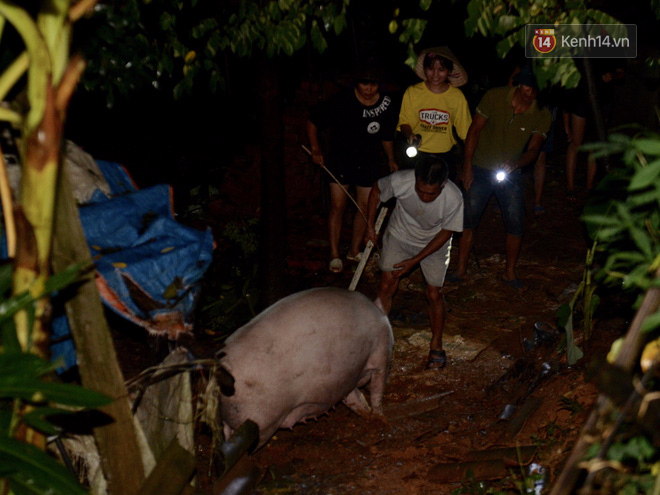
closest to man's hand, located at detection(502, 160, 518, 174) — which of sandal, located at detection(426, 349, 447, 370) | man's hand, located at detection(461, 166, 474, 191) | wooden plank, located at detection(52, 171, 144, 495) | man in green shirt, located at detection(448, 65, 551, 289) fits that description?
man in green shirt, located at detection(448, 65, 551, 289)

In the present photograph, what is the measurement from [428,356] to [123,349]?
3.02m

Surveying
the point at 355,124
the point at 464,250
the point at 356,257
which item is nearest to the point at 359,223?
the point at 356,257

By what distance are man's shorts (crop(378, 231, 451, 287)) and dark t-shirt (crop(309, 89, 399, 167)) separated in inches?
64.0

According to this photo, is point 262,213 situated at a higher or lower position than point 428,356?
higher

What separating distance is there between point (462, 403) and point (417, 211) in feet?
5.65

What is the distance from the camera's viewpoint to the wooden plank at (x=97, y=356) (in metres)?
2.44

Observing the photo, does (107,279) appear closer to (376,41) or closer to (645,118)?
(645,118)

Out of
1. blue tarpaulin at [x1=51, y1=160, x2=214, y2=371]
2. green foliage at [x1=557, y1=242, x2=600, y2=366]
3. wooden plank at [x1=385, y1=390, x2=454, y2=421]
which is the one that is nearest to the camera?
blue tarpaulin at [x1=51, y1=160, x2=214, y2=371]

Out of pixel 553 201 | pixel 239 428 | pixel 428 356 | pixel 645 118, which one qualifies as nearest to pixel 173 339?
pixel 239 428

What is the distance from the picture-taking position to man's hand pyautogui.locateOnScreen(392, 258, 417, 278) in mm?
5512

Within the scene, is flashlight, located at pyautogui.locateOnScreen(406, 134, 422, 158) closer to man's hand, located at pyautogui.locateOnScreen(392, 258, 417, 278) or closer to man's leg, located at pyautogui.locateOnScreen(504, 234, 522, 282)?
man's leg, located at pyautogui.locateOnScreen(504, 234, 522, 282)

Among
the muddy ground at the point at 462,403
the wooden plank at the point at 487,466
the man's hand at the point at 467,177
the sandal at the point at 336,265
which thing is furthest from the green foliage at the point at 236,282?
the wooden plank at the point at 487,466

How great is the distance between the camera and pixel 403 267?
18.4 ft

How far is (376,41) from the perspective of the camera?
29.1ft
